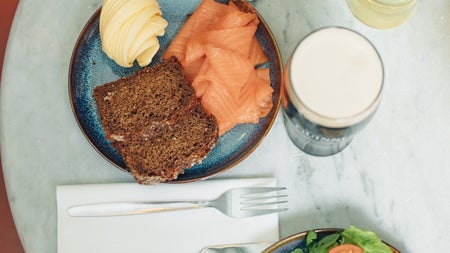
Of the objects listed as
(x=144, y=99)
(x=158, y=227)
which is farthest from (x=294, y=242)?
(x=144, y=99)

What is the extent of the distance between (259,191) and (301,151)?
0.35ft

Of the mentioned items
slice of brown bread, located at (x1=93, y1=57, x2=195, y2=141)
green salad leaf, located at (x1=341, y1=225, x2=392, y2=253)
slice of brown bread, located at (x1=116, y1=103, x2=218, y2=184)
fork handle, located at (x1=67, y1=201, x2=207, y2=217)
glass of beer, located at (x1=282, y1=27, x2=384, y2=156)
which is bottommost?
green salad leaf, located at (x1=341, y1=225, x2=392, y2=253)

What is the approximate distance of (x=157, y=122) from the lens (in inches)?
37.8

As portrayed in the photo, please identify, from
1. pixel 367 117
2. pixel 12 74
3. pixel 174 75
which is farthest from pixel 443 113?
pixel 12 74

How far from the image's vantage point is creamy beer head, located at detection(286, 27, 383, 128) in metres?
0.86

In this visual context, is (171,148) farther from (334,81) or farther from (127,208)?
(334,81)

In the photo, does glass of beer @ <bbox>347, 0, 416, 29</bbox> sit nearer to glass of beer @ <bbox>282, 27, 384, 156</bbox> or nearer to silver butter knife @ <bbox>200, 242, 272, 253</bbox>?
glass of beer @ <bbox>282, 27, 384, 156</bbox>

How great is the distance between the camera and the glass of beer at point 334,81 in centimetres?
86

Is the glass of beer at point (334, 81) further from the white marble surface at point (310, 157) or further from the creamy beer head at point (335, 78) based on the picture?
the white marble surface at point (310, 157)

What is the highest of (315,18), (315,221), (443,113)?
(315,18)

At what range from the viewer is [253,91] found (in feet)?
3.23

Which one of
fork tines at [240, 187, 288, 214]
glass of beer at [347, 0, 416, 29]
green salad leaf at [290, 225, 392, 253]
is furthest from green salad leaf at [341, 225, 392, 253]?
glass of beer at [347, 0, 416, 29]

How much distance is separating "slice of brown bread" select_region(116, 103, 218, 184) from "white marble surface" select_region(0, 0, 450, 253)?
7cm

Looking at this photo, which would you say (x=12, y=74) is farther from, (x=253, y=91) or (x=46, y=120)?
(x=253, y=91)
